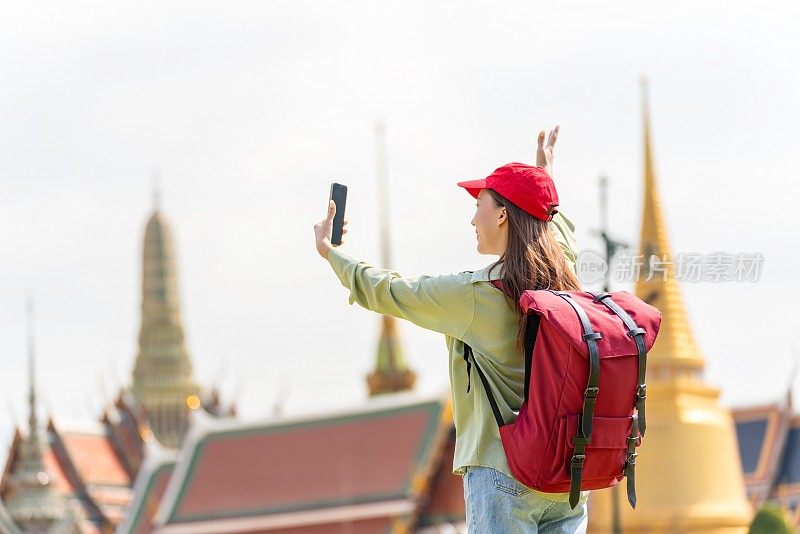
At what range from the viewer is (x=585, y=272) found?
31.1 feet

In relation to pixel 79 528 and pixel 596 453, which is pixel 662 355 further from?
pixel 596 453

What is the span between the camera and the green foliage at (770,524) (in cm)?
1284

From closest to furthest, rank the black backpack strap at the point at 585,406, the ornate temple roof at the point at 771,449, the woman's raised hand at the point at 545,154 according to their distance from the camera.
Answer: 1. the black backpack strap at the point at 585,406
2. the woman's raised hand at the point at 545,154
3. the ornate temple roof at the point at 771,449

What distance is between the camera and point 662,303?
3125 cm

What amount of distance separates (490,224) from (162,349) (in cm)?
5304

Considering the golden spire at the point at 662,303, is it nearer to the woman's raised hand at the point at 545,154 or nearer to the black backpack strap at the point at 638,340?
the woman's raised hand at the point at 545,154

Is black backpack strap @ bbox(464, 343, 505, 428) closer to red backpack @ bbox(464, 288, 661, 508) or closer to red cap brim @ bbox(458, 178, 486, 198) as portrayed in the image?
red backpack @ bbox(464, 288, 661, 508)

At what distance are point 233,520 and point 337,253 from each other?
2976 centimetres

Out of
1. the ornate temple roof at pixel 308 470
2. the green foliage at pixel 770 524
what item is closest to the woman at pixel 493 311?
the green foliage at pixel 770 524

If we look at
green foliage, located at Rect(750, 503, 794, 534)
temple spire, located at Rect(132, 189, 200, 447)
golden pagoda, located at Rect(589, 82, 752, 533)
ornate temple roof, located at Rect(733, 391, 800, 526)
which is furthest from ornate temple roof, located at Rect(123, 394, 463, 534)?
green foliage, located at Rect(750, 503, 794, 534)

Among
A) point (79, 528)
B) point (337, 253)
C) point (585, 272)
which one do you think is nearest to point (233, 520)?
point (79, 528)

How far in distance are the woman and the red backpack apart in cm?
8

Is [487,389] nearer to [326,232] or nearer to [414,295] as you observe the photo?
[414,295]

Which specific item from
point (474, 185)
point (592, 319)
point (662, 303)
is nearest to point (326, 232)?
point (474, 185)
